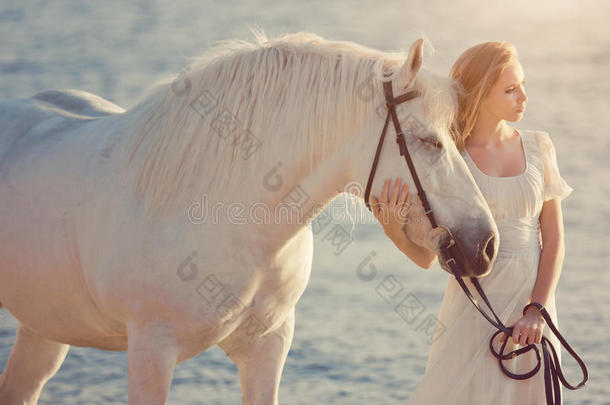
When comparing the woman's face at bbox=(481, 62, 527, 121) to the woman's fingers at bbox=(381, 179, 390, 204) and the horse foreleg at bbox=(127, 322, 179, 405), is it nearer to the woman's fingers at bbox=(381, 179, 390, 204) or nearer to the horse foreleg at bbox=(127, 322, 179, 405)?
the woman's fingers at bbox=(381, 179, 390, 204)

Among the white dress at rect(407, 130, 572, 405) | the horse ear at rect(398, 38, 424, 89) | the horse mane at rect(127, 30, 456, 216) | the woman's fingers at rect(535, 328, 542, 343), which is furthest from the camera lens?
the white dress at rect(407, 130, 572, 405)

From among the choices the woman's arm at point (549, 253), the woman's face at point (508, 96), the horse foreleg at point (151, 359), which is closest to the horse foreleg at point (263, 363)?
the horse foreleg at point (151, 359)

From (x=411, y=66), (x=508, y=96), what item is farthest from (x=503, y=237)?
(x=411, y=66)

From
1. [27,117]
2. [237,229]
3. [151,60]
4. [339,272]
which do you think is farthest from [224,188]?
[151,60]

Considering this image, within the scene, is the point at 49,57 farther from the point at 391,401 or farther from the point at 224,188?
the point at 224,188

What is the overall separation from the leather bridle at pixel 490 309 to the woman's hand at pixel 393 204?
1.2 inches

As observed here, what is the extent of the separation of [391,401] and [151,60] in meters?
8.31

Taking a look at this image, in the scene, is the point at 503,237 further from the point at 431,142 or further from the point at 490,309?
the point at 431,142

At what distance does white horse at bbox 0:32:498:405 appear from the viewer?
247 cm

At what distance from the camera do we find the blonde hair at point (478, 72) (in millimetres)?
2846

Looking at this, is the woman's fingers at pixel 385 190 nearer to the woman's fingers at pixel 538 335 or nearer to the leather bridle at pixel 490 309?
the leather bridle at pixel 490 309

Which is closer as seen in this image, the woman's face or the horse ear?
the horse ear

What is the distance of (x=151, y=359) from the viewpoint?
254 centimetres

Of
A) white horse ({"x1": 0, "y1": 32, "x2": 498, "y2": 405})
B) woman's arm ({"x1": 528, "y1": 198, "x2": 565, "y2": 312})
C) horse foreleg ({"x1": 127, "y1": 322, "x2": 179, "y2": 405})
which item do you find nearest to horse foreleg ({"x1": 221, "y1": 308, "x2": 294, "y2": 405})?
white horse ({"x1": 0, "y1": 32, "x2": 498, "y2": 405})
